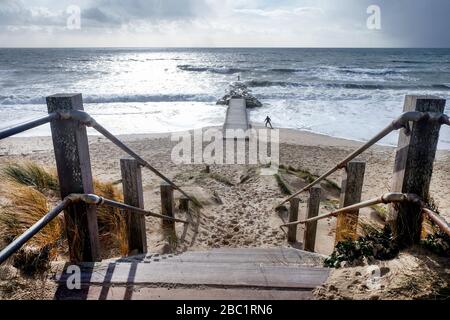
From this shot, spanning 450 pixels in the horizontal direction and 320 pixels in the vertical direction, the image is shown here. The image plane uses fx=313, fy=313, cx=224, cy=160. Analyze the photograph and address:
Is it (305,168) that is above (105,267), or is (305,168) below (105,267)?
below

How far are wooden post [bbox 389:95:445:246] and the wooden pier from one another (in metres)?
9.60

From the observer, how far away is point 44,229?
2914mm

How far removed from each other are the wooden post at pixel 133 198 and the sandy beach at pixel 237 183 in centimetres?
71

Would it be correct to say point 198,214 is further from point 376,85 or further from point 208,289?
point 376,85

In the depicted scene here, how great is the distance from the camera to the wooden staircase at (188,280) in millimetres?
1985

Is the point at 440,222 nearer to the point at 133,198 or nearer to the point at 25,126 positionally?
the point at 25,126

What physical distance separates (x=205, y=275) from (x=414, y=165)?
1.60 metres

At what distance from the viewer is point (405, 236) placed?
7.27ft

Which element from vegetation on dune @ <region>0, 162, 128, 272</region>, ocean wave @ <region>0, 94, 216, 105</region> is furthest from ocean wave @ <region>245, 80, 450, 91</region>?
vegetation on dune @ <region>0, 162, 128, 272</region>

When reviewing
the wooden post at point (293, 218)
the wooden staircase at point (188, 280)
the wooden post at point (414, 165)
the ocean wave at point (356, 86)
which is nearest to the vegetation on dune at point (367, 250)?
the wooden post at point (414, 165)

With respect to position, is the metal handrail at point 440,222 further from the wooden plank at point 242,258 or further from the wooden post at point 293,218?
the wooden post at point 293,218

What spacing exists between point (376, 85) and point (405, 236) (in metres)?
33.1

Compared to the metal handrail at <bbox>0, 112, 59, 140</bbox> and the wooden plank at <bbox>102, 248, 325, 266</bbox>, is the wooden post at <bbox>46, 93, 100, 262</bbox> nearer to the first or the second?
the metal handrail at <bbox>0, 112, 59, 140</bbox>

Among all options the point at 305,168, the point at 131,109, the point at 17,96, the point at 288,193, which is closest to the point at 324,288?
the point at 288,193
